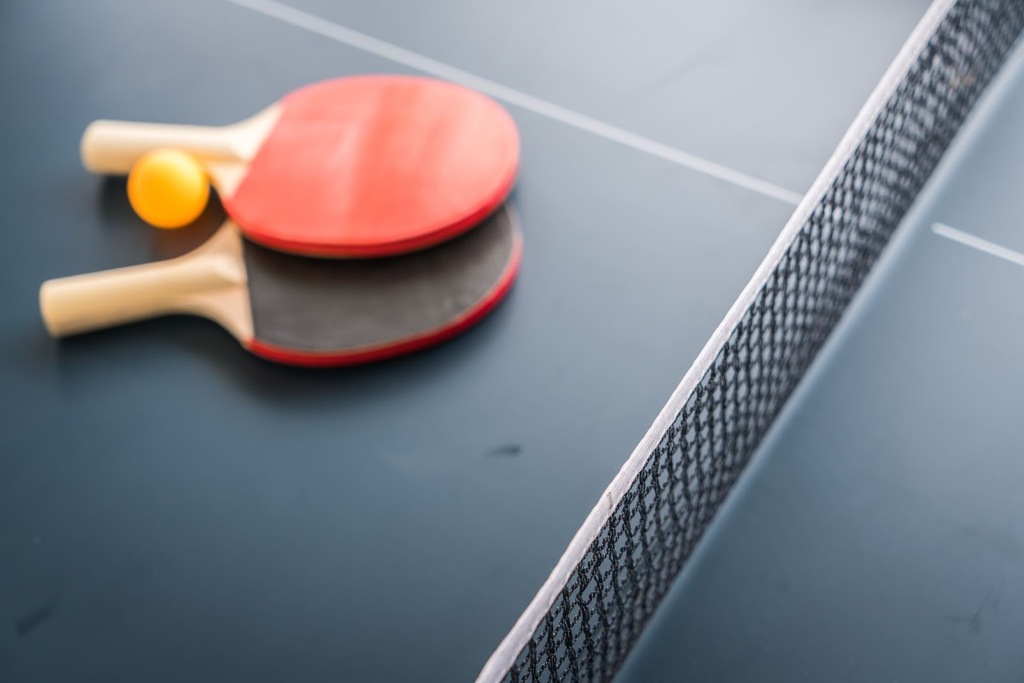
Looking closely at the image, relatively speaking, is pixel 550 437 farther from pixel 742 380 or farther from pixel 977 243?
pixel 977 243

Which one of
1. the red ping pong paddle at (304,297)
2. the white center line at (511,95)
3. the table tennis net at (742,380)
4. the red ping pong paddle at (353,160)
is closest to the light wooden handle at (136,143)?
the red ping pong paddle at (353,160)

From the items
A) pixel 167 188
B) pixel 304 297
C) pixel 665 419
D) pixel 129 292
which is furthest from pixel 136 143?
pixel 665 419

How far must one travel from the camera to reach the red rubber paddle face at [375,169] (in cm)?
153

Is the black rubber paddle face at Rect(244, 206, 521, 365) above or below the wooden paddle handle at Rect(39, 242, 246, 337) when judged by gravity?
above

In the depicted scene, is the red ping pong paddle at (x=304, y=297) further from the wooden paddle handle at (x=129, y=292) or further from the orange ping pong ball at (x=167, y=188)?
the orange ping pong ball at (x=167, y=188)

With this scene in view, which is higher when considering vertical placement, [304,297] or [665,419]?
[665,419]

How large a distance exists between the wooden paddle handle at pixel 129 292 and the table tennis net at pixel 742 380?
2.32 ft

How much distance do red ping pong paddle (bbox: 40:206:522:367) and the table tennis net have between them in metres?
0.40

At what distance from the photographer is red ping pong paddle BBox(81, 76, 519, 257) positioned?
5.04 ft

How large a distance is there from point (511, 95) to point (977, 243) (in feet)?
2.82

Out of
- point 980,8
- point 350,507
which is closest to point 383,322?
point 350,507

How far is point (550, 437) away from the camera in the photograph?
1.37 meters

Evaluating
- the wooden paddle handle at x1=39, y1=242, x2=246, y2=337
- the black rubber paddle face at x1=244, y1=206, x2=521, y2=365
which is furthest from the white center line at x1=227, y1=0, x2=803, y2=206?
the wooden paddle handle at x1=39, y1=242, x2=246, y2=337

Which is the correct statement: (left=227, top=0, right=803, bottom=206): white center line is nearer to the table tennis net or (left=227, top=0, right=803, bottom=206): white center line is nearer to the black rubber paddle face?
the table tennis net
